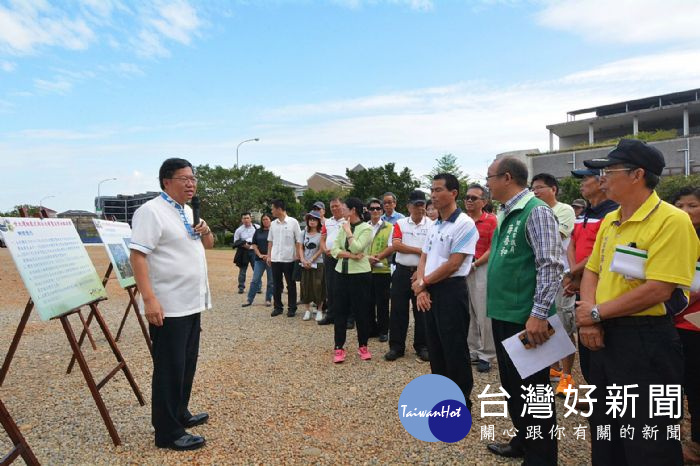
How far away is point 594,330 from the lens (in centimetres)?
224

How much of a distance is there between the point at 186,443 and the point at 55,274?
1.69 m

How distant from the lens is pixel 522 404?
9.11 ft

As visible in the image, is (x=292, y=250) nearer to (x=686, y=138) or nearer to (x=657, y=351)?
(x=657, y=351)

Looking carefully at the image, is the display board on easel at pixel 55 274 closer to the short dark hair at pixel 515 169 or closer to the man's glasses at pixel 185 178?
the man's glasses at pixel 185 178

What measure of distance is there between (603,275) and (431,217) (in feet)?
12.6

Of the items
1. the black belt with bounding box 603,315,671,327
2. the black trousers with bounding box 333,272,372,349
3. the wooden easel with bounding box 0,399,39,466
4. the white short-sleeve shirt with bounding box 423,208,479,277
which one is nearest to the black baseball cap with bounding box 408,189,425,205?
the black trousers with bounding box 333,272,372,349

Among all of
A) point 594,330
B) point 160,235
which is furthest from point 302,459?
point 594,330

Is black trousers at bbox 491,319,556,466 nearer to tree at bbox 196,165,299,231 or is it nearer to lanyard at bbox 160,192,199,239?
lanyard at bbox 160,192,199,239

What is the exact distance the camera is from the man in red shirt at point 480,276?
5051mm

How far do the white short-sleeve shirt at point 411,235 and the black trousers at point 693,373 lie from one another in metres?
2.71

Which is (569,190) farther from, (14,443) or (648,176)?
(14,443)

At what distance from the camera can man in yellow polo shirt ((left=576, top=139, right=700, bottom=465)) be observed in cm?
204

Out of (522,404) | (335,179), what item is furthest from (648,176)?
(335,179)

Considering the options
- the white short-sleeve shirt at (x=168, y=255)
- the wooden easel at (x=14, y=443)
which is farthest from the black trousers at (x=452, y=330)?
Answer: the wooden easel at (x=14, y=443)
